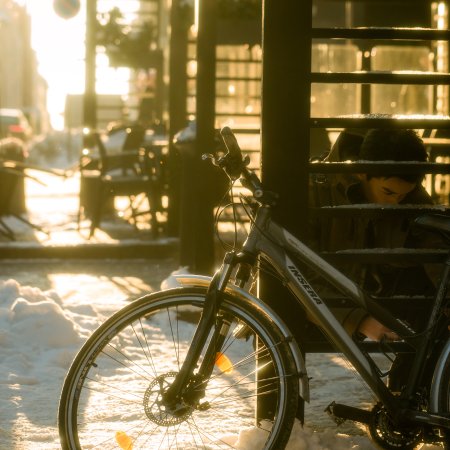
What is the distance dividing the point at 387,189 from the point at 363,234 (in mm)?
215

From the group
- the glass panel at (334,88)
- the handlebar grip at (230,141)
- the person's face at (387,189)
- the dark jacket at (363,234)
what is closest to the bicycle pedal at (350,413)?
the dark jacket at (363,234)

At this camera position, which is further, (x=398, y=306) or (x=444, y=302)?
(x=398, y=306)

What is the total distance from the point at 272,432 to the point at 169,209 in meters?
8.95

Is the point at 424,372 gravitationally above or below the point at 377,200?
below

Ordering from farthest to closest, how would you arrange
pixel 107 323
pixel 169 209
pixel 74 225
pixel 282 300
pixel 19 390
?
1. pixel 74 225
2. pixel 169 209
3. pixel 19 390
4. pixel 282 300
5. pixel 107 323

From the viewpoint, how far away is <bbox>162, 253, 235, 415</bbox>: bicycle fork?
4059 millimetres

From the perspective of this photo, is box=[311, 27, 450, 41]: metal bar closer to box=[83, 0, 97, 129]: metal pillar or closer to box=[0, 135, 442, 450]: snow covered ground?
box=[0, 135, 442, 450]: snow covered ground

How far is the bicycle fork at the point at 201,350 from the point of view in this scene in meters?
4.06

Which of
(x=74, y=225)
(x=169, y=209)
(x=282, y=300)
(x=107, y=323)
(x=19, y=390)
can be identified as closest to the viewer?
(x=107, y=323)

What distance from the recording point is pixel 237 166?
408 centimetres

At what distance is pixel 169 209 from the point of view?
42.6ft

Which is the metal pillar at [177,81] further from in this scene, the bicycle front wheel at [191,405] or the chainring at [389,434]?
the chainring at [389,434]

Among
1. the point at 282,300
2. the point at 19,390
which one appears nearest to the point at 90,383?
the point at 19,390

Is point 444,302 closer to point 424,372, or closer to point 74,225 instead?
point 424,372
